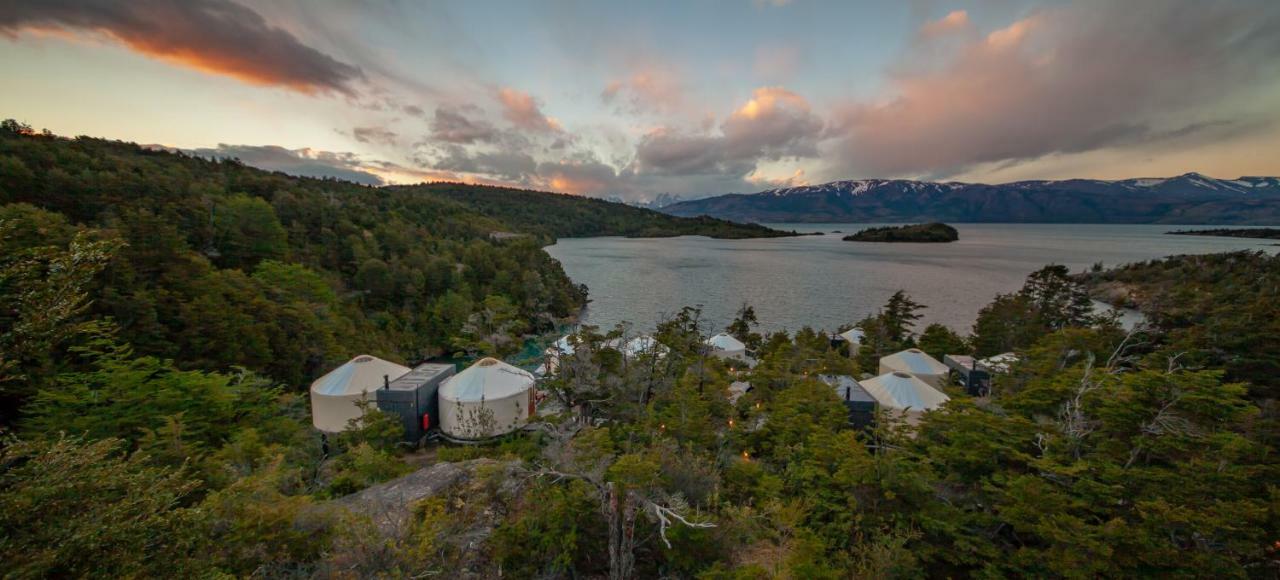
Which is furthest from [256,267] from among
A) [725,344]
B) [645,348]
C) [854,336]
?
[854,336]

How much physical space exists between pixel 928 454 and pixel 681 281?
64167 millimetres

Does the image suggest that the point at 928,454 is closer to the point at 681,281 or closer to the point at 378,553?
the point at 378,553

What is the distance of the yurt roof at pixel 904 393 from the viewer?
18609mm

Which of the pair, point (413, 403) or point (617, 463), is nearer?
point (617, 463)

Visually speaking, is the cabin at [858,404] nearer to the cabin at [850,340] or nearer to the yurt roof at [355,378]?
the cabin at [850,340]

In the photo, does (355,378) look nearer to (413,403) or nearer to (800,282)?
(413,403)

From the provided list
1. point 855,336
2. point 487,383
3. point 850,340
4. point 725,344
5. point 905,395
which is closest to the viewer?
point 905,395

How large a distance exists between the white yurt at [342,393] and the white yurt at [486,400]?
3.40 metres

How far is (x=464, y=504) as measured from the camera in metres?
9.12

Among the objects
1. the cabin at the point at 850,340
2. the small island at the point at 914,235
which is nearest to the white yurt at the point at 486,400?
the cabin at the point at 850,340

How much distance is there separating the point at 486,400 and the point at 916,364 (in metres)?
23.6

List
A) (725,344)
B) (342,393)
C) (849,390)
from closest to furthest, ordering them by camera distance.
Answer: (849,390), (342,393), (725,344)

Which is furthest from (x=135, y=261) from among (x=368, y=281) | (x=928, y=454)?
(x=928, y=454)

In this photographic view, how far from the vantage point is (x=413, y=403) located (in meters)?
19.0
